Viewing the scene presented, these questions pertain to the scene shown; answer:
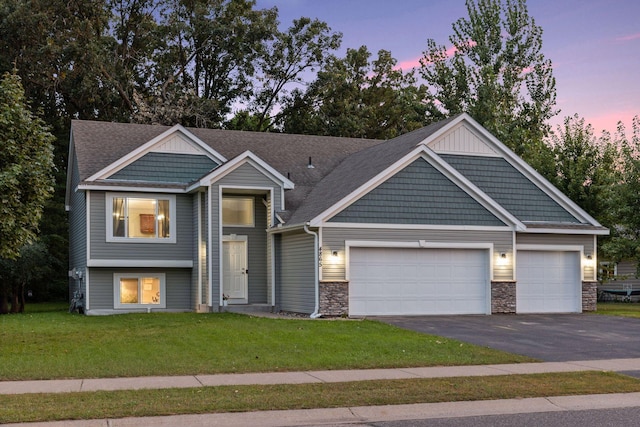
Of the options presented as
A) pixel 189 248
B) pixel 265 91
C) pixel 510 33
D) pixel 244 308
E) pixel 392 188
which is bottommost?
pixel 244 308

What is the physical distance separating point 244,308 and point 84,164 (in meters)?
7.36

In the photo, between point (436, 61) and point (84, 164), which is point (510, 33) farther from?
point (84, 164)

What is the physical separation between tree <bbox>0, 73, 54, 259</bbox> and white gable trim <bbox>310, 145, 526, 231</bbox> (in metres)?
8.46

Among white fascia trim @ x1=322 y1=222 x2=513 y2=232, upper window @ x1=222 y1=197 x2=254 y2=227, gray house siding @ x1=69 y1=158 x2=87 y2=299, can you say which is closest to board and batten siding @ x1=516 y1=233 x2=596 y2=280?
white fascia trim @ x1=322 y1=222 x2=513 y2=232

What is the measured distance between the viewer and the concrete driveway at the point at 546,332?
16.0m

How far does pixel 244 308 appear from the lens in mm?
Answer: 25562

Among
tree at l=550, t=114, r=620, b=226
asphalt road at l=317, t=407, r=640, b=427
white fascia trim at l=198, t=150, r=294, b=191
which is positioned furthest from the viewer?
→ tree at l=550, t=114, r=620, b=226

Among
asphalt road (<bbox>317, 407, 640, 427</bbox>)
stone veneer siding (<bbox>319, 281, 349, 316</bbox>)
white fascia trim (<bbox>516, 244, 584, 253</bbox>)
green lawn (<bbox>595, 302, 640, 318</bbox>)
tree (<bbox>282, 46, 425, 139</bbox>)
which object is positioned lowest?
green lawn (<bbox>595, 302, 640, 318</bbox>)

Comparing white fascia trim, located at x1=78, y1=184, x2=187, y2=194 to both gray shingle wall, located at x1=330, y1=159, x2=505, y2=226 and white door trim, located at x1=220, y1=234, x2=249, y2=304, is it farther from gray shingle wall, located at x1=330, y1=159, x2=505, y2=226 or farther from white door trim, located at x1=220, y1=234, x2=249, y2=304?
gray shingle wall, located at x1=330, y1=159, x2=505, y2=226

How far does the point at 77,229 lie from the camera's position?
29562 millimetres

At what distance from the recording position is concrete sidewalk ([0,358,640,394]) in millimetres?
11484

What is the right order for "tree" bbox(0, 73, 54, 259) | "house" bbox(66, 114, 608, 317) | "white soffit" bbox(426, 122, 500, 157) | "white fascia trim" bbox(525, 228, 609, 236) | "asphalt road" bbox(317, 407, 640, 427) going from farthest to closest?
"white soffit" bbox(426, 122, 500, 157)
"white fascia trim" bbox(525, 228, 609, 236)
"house" bbox(66, 114, 608, 317)
"tree" bbox(0, 73, 54, 259)
"asphalt road" bbox(317, 407, 640, 427)

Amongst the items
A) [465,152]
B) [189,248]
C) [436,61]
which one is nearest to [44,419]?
[189,248]

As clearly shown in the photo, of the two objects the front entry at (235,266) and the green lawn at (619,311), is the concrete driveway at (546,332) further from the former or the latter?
the front entry at (235,266)
